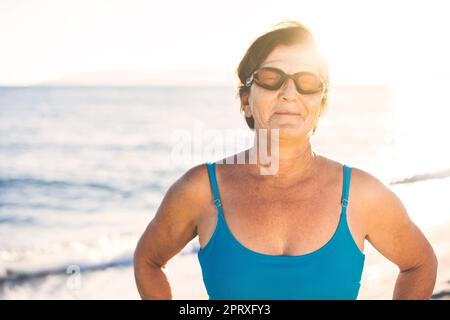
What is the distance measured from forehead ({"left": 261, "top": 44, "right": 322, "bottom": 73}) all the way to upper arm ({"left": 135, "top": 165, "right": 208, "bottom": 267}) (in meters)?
0.63

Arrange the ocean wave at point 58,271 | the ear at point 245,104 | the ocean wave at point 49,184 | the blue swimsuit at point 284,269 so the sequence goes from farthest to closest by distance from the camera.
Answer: the ocean wave at point 49,184 < the ocean wave at point 58,271 < the ear at point 245,104 < the blue swimsuit at point 284,269

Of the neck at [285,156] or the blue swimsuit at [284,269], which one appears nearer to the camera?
the blue swimsuit at [284,269]

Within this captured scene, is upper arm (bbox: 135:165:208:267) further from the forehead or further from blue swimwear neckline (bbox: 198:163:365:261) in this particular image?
the forehead

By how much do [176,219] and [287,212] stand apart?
1.76ft

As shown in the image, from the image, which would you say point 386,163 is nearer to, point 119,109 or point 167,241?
point 167,241

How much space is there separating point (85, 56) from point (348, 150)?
44.1 ft

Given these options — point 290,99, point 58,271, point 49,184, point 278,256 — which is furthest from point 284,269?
point 49,184

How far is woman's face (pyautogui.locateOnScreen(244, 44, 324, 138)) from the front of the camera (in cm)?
283

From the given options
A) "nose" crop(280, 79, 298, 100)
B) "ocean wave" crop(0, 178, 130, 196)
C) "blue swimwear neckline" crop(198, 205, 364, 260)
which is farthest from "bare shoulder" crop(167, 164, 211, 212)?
"ocean wave" crop(0, 178, 130, 196)

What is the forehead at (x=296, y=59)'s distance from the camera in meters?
2.84

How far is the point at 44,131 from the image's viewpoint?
25.3 m

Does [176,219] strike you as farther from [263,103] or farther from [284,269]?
[263,103]

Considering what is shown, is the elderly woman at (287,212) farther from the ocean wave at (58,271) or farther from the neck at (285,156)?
the ocean wave at (58,271)

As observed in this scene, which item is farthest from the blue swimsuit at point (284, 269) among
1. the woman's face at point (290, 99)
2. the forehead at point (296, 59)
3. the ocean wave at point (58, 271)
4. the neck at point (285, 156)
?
the ocean wave at point (58, 271)
